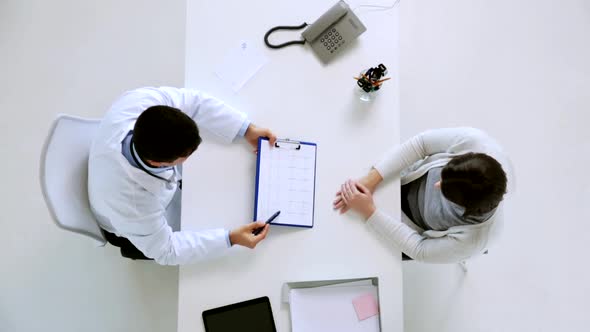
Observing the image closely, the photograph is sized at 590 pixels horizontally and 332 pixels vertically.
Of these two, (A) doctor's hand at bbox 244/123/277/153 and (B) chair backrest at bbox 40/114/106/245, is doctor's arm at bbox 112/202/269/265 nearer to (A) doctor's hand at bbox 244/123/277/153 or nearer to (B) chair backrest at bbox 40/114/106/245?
(B) chair backrest at bbox 40/114/106/245

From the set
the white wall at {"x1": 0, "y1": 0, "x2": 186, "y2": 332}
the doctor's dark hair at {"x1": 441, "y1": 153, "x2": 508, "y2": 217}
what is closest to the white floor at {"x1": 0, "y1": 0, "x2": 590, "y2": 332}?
the white wall at {"x1": 0, "y1": 0, "x2": 186, "y2": 332}

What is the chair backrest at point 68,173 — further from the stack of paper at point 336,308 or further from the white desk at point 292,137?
the stack of paper at point 336,308

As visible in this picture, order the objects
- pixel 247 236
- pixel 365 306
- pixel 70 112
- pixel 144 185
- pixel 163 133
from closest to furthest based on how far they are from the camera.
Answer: pixel 163 133 → pixel 144 185 → pixel 247 236 → pixel 365 306 → pixel 70 112

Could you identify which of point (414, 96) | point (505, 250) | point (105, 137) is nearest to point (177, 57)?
point (105, 137)

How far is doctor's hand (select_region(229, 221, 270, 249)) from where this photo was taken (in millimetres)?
1181

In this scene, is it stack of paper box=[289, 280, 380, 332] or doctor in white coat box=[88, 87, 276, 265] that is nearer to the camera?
doctor in white coat box=[88, 87, 276, 265]

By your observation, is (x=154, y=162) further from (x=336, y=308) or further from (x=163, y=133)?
(x=336, y=308)

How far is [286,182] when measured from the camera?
1270mm

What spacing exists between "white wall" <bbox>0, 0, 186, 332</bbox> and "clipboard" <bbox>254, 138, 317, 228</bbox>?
87cm

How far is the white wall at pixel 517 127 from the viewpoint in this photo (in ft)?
5.97

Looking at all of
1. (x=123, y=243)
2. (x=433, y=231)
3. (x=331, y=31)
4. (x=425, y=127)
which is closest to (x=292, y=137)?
(x=331, y=31)

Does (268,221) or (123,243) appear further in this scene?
(123,243)

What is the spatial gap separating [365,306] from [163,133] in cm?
86

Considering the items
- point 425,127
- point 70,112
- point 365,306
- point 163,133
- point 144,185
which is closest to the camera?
point 163,133
